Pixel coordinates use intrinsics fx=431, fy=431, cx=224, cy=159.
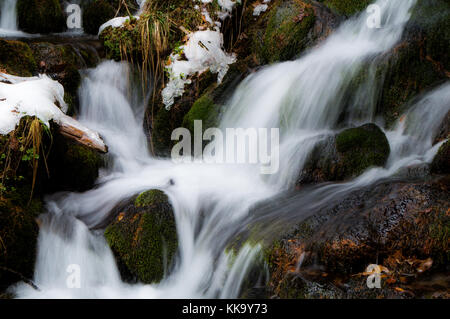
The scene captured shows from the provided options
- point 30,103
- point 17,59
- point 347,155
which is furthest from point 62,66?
point 347,155

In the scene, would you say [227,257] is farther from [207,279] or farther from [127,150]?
[127,150]

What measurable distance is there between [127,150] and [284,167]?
7.93 ft

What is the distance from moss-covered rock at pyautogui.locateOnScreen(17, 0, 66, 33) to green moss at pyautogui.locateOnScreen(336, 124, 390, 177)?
6.19 metres

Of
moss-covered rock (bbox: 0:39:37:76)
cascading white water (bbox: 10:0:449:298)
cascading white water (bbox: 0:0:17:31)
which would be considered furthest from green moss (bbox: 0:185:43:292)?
cascading white water (bbox: 0:0:17:31)

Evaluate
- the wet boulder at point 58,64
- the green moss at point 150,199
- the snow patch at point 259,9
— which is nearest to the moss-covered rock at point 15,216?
the green moss at point 150,199

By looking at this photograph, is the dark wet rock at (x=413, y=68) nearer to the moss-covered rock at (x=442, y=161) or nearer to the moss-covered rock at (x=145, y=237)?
the moss-covered rock at (x=442, y=161)

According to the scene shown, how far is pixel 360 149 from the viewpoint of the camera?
4.64 m

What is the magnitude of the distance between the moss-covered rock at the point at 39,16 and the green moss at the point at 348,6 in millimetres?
5119

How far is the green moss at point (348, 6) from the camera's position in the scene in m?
6.54

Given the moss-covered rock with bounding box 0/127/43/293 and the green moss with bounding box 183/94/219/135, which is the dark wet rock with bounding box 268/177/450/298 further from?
the green moss with bounding box 183/94/219/135

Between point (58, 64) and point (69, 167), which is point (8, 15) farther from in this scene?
point (69, 167)

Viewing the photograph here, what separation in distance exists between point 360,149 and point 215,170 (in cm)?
189

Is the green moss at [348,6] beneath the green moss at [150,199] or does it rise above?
above
